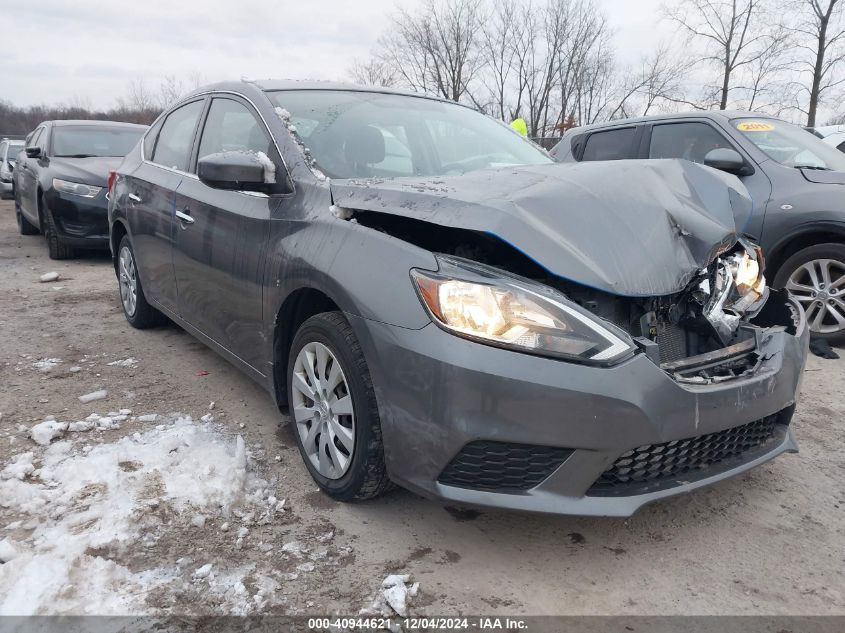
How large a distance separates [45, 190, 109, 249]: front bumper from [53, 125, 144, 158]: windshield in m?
0.88

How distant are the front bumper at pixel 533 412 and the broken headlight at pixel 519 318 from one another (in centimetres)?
4

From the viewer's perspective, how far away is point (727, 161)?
4.71 metres

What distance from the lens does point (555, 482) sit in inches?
78.2

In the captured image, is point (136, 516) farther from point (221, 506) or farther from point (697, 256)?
point (697, 256)

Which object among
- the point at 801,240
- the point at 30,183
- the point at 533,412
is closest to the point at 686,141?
the point at 801,240

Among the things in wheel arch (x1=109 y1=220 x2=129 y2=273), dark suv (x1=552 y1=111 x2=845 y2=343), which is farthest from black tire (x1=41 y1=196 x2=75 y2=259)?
dark suv (x1=552 y1=111 x2=845 y2=343)

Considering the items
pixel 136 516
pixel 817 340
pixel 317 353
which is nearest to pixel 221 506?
pixel 136 516

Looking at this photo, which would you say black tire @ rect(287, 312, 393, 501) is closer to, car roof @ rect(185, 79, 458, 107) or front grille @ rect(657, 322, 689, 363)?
front grille @ rect(657, 322, 689, 363)

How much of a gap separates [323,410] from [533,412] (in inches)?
36.8

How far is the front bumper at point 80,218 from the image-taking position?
7590mm

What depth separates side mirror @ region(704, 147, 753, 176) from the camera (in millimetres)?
4711

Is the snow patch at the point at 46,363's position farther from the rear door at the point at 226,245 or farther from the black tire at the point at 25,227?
the black tire at the point at 25,227

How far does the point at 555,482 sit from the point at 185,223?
2.52 meters

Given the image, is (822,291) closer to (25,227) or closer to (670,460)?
(670,460)
